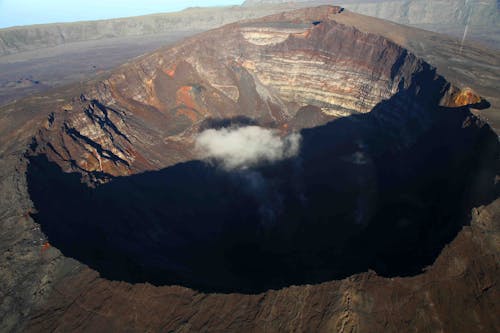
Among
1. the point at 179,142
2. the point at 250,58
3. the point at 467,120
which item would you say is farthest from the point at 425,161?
the point at 250,58

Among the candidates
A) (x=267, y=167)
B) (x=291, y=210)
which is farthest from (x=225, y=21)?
(x=291, y=210)

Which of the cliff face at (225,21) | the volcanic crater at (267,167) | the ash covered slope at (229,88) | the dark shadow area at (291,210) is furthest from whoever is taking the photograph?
the cliff face at (225,21)

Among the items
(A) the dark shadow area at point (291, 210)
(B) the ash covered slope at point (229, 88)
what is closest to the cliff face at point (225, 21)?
(B) the ash covered slope at point (229, 88)

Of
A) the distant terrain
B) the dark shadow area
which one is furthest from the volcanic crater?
the distant terrain

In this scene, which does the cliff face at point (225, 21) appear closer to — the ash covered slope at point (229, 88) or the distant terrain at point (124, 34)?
the distant terrain at point (124, 34)

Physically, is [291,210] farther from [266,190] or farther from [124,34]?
[124,34]
